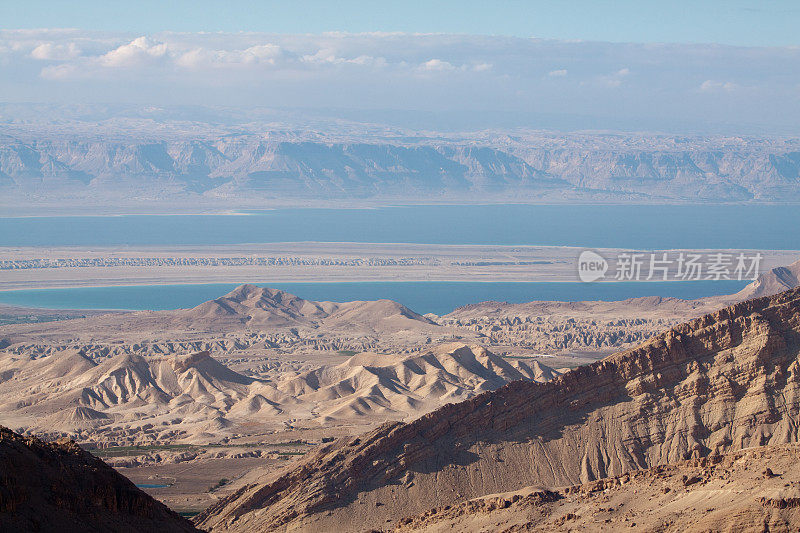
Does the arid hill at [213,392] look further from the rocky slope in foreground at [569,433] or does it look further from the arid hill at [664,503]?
the arid hill at [664,503]

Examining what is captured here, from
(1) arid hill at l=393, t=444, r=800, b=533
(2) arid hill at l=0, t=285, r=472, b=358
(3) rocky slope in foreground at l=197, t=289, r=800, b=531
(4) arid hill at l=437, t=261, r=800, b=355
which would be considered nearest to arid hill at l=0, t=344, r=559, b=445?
(2) arid hill at l=0, t=285, r=472, b=358

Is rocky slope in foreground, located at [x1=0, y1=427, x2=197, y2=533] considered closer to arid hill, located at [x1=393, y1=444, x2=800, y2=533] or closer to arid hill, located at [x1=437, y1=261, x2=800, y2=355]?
arid hill, located at [x1=393, y1=444, x2=800, y2=533]

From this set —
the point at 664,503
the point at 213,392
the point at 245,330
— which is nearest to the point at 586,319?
the point at 245,330

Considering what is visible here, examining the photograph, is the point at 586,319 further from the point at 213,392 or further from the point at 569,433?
the point at 569,433

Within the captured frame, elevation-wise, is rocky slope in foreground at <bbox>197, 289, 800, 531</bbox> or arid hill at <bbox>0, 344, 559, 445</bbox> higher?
rocky slope in foreground at <bbox>197, 289, 800, 531</bbox>

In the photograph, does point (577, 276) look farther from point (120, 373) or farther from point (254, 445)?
point (254, 445)

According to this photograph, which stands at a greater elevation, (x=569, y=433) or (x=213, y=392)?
(x=569, y=433)

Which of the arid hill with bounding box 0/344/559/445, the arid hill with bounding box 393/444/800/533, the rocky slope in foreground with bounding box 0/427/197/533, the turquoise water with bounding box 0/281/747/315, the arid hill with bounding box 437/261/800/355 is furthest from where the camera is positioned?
the turquoise water with bounding box 0/281/747/315

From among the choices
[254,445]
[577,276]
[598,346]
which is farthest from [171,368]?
[577,276]
